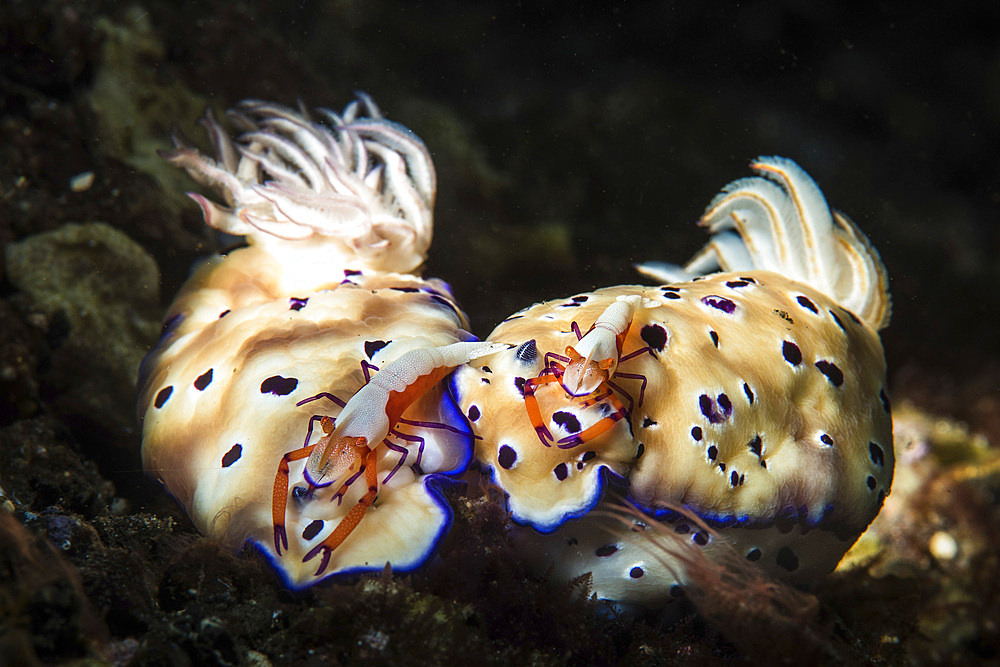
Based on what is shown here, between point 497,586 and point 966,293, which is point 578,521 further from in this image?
point 966,293

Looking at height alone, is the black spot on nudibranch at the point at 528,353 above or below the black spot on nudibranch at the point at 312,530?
above

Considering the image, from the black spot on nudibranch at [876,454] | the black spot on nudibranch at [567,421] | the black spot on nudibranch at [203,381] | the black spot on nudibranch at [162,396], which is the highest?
the black spot on nudibranch at [567,421]

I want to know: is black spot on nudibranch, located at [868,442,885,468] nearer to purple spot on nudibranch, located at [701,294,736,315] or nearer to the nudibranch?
purple spot on nudibranch, located at [701,294,736,315]

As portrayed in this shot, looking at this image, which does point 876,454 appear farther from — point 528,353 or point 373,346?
point 373,346

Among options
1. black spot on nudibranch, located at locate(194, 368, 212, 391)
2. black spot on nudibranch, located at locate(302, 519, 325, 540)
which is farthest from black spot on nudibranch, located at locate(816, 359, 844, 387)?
black spot on nudibranch, located at locate(194, 368, 212, 391)

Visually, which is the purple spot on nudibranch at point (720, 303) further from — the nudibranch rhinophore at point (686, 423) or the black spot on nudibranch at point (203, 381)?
the black spot on nudibranch at point (203, 381)

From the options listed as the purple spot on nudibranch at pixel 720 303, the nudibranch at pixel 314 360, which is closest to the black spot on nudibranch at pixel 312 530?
the nudibranch at pixel 314 360

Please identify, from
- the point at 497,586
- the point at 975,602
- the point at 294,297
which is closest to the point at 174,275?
the point at 294,297

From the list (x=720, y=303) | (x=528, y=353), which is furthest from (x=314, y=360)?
(x=720, y=303)
